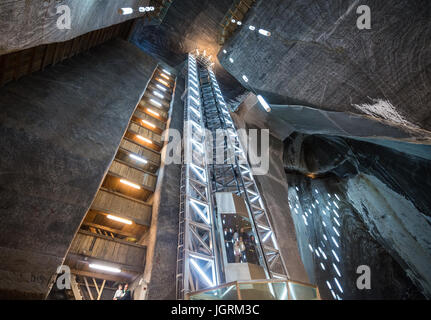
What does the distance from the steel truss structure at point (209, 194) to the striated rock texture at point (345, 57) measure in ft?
15.8

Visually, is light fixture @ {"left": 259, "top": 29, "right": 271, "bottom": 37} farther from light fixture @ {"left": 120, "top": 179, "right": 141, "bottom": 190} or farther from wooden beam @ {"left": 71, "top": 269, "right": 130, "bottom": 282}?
wooden beam @ {"left": 71, "top": 269, "right": 130, "bottom": 282}

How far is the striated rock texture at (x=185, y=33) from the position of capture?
59.2 ft

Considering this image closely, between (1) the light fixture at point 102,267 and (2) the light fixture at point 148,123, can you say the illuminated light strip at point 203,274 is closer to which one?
(1) the light fixture at point 102,267

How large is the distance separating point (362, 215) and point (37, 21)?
25.4 meters

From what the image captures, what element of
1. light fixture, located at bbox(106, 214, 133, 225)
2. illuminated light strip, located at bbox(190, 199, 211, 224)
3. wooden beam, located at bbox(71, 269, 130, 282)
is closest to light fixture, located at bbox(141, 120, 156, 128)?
light fixture, located at bbox(106, 214, 133, 225)

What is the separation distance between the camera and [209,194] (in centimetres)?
926

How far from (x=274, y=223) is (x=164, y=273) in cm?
707

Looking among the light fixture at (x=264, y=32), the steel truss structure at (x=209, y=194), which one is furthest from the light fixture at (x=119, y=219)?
the light fixture at (x=264, y=32)

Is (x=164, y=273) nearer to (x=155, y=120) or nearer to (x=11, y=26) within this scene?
(x=11, y=26)

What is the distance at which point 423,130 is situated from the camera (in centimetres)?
853

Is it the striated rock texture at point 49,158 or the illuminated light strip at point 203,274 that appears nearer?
the striated rock texture at point 49,158

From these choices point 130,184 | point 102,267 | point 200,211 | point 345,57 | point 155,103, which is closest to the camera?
point 102,267

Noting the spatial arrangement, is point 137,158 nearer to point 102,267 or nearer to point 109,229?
point 109,229

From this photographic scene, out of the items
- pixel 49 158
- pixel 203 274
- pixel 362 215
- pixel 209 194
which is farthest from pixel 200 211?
pixel 362 215
